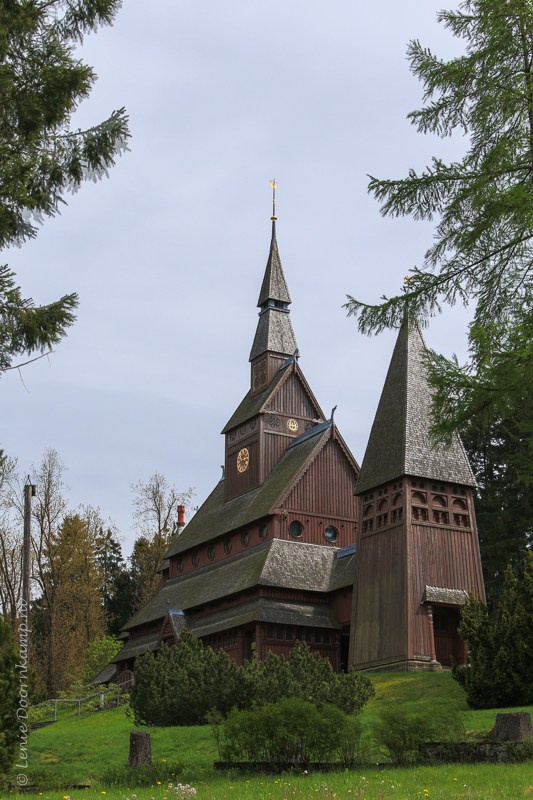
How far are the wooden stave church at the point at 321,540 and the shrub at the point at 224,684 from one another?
7.51 metres

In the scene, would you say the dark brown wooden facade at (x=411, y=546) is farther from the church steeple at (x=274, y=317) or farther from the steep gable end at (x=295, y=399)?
the church steeple at (x=274, y=317)

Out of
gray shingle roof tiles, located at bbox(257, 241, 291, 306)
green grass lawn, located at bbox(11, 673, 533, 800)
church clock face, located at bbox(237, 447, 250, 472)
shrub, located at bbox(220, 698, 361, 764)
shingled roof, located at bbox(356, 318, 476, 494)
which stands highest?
gray shingle roof tiles, located at bbox(257, 241, 291, 306)

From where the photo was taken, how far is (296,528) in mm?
36875

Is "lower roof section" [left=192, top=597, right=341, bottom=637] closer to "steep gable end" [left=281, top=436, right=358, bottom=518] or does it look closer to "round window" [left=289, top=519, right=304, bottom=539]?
"round window" [left=289, top=519, right=304, bottom=539]

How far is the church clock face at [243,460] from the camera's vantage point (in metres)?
42.5

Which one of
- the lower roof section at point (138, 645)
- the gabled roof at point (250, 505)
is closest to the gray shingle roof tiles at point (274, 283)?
the gabled roof at point (250, 505)

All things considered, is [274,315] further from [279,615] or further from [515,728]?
[515,728]

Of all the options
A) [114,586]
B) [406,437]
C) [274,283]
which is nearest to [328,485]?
[406,437]

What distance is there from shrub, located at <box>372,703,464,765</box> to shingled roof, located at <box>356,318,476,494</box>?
52.1ft

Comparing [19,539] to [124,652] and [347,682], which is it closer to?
[124,652]

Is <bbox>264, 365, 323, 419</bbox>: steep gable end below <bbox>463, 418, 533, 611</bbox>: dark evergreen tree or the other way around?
the other way around

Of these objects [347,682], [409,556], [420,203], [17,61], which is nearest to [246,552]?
[409,556]

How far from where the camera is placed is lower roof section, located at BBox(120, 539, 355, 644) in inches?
1340

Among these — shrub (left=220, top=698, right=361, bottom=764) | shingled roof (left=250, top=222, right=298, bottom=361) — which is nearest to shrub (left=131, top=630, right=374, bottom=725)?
shrub (left=220, top=698, right=361, bottom=764)
